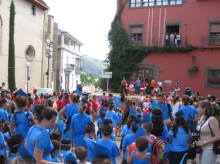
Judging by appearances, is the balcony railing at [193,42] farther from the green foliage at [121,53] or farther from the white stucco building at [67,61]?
the white stucco building at [67,61]

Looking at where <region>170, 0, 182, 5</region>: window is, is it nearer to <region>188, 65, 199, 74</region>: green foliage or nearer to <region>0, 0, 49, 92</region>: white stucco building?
<region>188, 65, 199, 74</region>: green foliage

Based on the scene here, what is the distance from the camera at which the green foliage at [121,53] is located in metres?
21.3

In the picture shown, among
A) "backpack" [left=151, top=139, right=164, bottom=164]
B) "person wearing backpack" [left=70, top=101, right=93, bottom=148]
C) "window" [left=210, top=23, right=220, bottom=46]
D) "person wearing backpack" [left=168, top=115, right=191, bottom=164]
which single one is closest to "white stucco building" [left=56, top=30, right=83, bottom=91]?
"window" [left=210, top=23, right=220, bottom=46]

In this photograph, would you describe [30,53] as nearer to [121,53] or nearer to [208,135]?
[121,53]

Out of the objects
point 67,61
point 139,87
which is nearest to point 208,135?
point 139,87

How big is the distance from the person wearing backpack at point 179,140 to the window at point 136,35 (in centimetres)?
1834

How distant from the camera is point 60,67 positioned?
39.2m

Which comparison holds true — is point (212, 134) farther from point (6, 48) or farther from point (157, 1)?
point (6, 48)

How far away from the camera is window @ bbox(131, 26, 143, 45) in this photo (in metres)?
22.0

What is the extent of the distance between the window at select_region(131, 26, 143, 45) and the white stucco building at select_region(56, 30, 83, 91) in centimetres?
1994

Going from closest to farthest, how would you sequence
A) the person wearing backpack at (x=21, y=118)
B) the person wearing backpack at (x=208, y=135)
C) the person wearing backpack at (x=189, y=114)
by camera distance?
1. the person wearing backpack at (x=208, y=135)
2. the person wearing backpack at (x=21, y=118)
3. the person wearing backpack at (x=189, y=114)

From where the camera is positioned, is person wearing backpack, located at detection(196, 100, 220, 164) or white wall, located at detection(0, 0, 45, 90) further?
white wall, located at detection(0, 0, 45, 90)

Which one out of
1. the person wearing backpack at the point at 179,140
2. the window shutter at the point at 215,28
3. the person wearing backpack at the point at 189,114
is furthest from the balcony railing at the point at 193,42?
the person wearing backpack at the point at 179,140

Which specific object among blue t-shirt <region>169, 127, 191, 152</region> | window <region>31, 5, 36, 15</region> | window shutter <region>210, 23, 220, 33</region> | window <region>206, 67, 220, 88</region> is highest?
window <region>31, 5, 36, 15</region>
